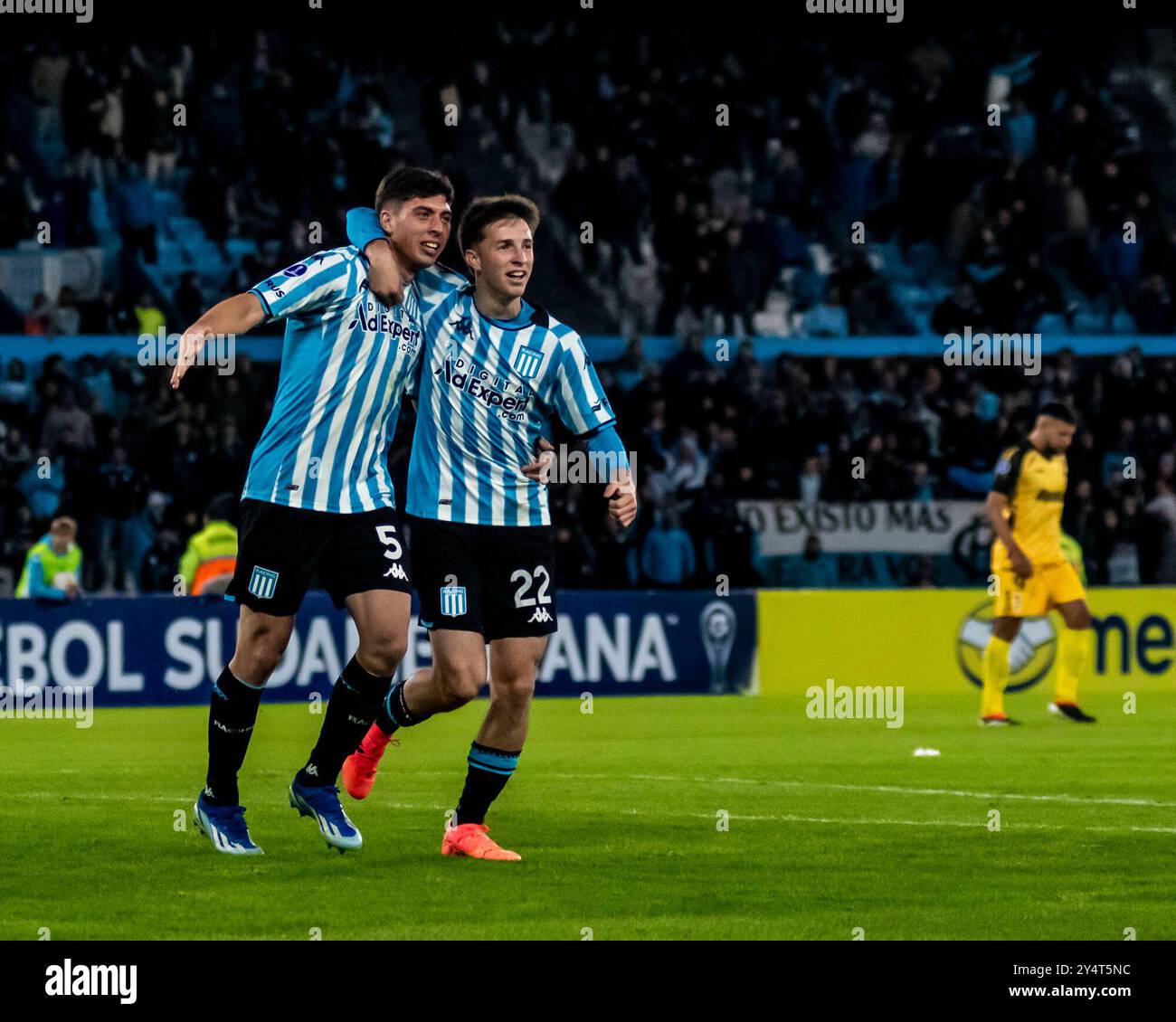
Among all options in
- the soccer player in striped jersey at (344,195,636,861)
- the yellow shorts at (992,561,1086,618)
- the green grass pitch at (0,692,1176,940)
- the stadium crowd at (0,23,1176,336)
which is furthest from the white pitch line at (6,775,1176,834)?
the stadium crowd at (0,23,1176,336)

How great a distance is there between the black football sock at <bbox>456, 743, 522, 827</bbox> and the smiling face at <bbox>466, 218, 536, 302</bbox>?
1.64 meters

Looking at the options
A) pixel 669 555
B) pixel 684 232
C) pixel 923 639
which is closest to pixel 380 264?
pixel 923 639

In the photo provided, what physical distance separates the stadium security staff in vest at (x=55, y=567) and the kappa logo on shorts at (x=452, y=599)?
Result: 914cm

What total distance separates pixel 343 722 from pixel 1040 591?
7.99 meters

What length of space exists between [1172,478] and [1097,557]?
1.84 m

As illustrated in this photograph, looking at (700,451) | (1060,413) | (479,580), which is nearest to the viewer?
(479,580)

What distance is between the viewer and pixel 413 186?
7.57 meters

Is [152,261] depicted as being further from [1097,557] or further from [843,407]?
[1097,557]

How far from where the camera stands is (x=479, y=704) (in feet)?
55.6

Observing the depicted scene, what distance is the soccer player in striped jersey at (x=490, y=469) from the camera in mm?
7633

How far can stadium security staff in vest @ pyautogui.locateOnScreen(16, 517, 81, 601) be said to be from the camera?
636 inches

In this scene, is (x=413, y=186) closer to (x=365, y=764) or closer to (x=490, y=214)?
(x=490, y=214)

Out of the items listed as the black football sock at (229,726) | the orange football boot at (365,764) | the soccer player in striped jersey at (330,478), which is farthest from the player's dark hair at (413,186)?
the orange football boot at (365,764)

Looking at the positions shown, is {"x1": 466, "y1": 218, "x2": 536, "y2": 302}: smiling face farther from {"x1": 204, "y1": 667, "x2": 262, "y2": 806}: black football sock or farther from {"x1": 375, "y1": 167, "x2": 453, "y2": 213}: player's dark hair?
{"x1": 204, "y1": 667, "x2": 262, "y2": 806}: black football sock
